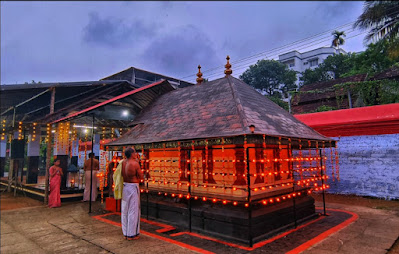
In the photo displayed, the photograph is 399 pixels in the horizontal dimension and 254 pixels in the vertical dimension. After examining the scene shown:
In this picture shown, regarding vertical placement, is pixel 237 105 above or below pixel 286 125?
above

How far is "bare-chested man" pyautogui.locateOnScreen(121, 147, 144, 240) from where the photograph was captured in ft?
19.7

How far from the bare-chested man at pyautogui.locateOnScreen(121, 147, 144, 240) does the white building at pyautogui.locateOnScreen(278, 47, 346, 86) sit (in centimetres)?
5648

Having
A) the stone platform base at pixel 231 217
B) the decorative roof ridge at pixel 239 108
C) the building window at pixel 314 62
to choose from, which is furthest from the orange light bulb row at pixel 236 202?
the building window at pixel 314 62

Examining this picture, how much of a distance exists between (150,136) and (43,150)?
1034 inches

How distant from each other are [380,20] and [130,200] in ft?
55.1

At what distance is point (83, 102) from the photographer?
473 inches

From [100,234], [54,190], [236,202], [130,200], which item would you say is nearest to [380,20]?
[236,202]

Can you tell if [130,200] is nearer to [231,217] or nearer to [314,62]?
[231,217]

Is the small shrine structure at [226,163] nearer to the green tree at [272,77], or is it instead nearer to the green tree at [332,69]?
the green tree at [272,77]

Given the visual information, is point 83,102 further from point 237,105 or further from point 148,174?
point 237,105

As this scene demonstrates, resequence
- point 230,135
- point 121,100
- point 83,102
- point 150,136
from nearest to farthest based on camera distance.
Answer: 1. point 230,135
2. point 150,136
3. point 121,100
4. point 83,102

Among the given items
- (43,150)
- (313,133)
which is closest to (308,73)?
(313,133)

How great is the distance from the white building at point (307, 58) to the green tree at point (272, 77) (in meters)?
23.6

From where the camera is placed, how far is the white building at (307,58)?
55.9 metres
